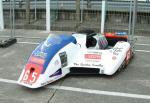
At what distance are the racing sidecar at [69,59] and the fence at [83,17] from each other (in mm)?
4410

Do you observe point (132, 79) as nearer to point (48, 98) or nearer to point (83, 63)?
point (83, 63)

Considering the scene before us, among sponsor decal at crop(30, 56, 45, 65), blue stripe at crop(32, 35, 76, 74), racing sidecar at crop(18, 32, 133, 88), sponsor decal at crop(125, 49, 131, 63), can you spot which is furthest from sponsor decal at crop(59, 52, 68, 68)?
sponsor decal at crop(125, 49, 131, 63)

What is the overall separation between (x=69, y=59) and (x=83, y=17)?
627 centimetres

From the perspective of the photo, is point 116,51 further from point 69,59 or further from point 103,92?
point 103,92

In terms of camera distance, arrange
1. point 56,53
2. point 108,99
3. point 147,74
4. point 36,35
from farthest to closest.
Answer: point 36,35 < point 147,74 < point 56,53 < point 108,99

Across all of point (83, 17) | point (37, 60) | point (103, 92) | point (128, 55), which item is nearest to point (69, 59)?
point (37, 60)

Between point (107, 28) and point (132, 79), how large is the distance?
5299 mm

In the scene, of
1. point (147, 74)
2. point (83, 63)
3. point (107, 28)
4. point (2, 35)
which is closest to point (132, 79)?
point (147, 74)

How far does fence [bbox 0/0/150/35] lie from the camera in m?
12.6

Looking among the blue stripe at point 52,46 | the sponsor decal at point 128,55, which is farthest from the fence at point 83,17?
the blue stripe at point 52,46

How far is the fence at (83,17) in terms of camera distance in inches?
496

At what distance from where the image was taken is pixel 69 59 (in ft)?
23.8

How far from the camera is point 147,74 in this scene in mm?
7699

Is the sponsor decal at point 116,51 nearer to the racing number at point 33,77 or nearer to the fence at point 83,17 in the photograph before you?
the racing number at point 33,77
